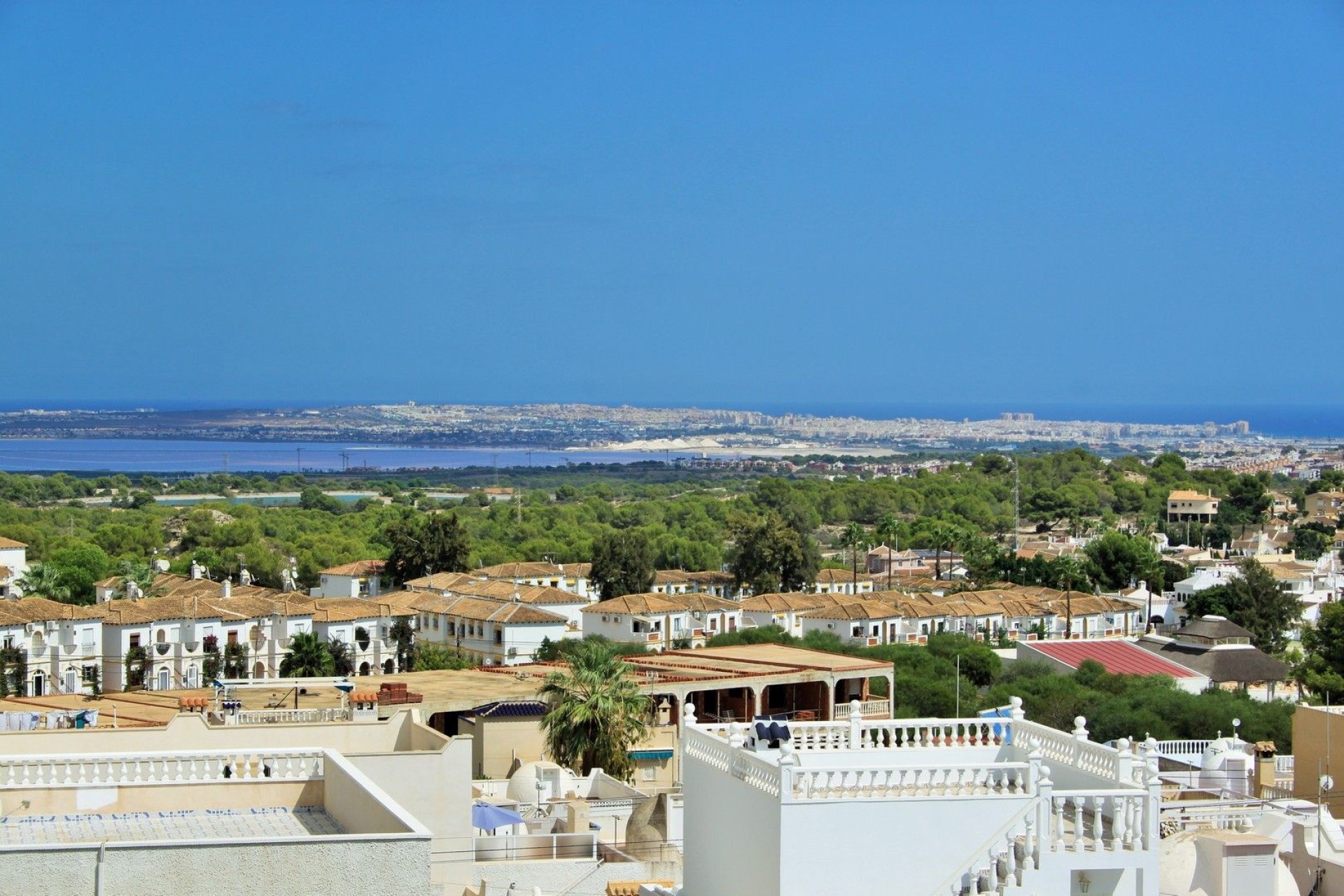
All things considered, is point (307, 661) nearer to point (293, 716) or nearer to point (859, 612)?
point (859, 612)

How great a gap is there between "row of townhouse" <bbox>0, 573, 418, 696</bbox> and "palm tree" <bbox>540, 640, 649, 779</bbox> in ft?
99.8

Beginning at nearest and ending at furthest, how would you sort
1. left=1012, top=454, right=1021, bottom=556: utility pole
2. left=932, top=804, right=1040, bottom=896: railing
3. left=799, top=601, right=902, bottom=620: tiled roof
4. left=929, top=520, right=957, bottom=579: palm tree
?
left=932, top=804, right=1040, bottom=896: railing → left=799, top=601, right=902, bottom=620: tiled roof → left=929, top=520, right=957, bottom=579: palm tree → left=1012, top=454, right=1021, bottom=556: utility pole

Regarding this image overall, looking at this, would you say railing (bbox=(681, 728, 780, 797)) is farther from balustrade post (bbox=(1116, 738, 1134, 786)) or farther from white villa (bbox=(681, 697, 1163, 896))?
balustrade post (bbox=(1116, 738, 1134, 786))

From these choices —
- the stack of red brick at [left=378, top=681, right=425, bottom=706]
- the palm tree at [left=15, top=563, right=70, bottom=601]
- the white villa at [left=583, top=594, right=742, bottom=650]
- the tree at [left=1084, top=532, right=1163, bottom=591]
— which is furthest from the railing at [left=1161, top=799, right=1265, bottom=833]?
the tree at [left=1084, top=532, right=1163, bottom=591]

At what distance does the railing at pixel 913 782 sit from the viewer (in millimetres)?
12672

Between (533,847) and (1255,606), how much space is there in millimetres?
59949

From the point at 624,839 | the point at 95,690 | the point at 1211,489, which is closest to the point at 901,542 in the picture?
the point at 1211,489

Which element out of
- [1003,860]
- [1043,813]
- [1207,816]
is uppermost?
[1043,813]

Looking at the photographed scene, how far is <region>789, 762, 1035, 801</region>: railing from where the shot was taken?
41.6 ft

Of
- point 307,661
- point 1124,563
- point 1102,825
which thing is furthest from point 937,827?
point 1124,563

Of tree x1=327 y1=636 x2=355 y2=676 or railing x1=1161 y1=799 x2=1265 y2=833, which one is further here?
tree x1=327 y1=636 x2=355 y2=676

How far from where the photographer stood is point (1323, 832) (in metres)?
15.3

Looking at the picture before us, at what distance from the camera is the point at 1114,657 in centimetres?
5403

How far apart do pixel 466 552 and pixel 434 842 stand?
7471 centimetres
